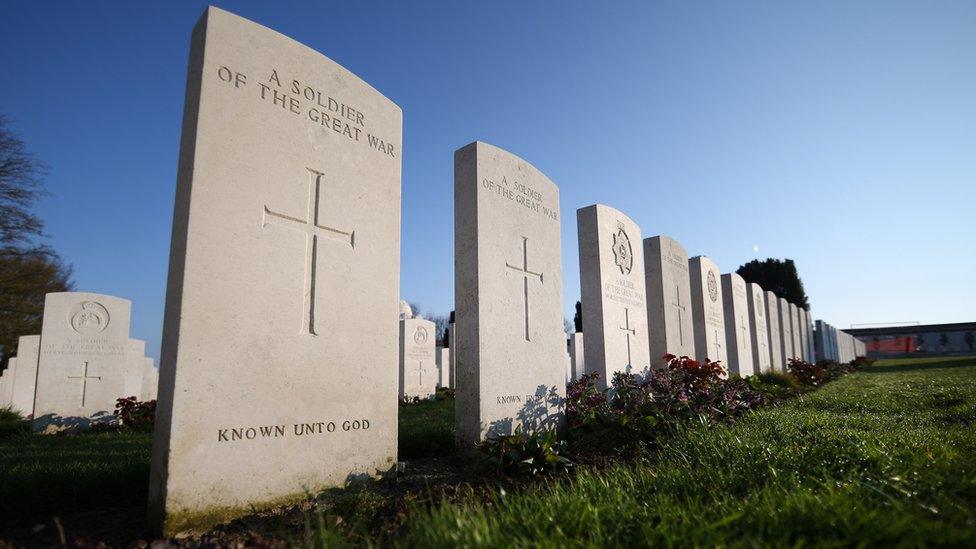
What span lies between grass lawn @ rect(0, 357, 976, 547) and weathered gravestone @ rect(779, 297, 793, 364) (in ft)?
53.5

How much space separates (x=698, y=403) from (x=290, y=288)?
12.9ft

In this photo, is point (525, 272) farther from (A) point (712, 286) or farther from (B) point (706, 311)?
(A) point (712, 286)

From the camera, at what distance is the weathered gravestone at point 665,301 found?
8.34m

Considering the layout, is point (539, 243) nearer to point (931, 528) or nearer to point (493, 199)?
point (493, 199)

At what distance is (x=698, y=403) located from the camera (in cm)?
493

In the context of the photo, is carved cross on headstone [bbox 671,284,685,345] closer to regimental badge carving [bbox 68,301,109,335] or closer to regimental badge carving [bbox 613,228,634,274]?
regimental badge carving [bbox 613,228,634,274]

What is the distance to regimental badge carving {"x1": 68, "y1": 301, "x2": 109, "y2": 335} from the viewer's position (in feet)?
27.3

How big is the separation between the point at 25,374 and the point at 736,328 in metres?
16.1

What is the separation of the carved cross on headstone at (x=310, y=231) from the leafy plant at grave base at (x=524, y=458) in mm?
1431

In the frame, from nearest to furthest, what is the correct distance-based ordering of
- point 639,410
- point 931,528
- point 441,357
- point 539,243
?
1. point 931,528
2. point 639,410
3. point 539,243
4. point 441,357

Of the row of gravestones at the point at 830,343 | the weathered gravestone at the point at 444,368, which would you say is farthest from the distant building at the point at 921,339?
the weathered gravestone at the point at 444,368

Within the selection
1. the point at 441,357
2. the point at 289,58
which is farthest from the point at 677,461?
the point at 441,357

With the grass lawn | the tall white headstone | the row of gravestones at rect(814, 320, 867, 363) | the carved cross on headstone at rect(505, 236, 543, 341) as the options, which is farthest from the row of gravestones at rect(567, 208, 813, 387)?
the row of gravestones at rect(814, 320, 867, 363)

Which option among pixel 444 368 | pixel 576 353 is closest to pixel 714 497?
pixel 576 353
